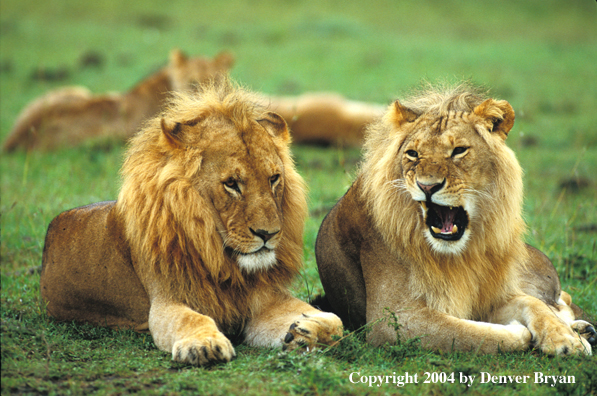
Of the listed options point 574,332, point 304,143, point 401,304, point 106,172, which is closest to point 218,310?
point 401,304

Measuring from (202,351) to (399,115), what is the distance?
5.69 ft

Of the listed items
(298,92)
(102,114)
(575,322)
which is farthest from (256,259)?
(298,92)

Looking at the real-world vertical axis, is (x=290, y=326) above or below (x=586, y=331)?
above

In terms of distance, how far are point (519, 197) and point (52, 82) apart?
12.2 meters

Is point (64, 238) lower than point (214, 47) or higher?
lower

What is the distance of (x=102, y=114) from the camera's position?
32.7 feet

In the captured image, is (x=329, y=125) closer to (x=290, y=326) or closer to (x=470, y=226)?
(x=470, y=226)

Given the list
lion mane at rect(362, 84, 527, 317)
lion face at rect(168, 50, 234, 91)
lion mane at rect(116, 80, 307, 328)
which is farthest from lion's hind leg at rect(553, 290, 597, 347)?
lion face at rect(168, 50, 234, 91)

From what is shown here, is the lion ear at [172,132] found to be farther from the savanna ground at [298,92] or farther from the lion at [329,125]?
the lion at [329,125]

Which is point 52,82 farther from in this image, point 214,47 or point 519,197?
point 519,197

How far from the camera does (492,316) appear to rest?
4.06 meters

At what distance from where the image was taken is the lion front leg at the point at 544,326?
11.9ft

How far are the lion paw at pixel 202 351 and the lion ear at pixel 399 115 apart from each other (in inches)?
62.5

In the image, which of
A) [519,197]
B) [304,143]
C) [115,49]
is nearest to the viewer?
[519,197]
